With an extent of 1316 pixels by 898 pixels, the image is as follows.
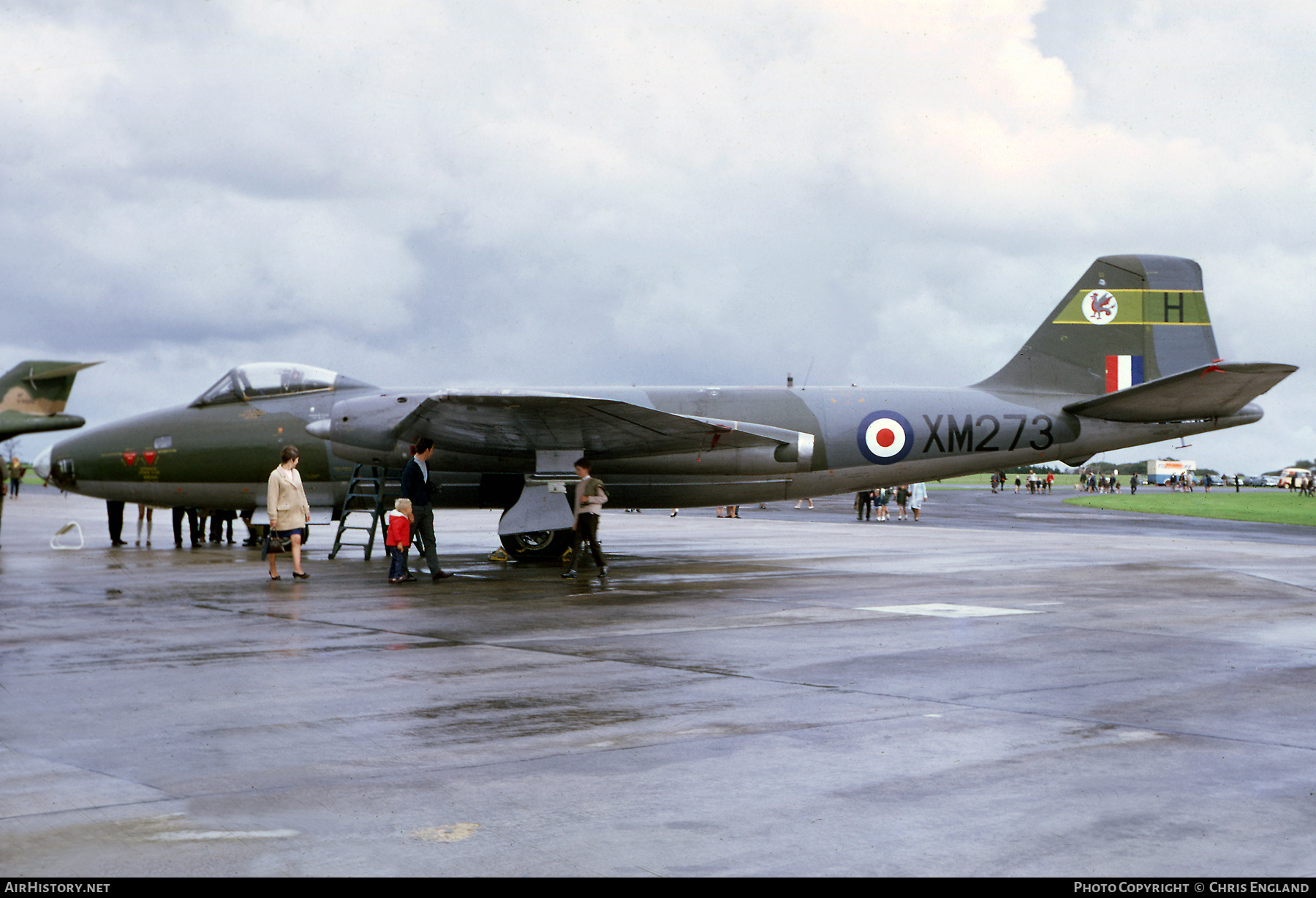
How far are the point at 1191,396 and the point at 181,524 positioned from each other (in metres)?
20.2

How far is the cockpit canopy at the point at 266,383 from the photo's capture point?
19.6 metres

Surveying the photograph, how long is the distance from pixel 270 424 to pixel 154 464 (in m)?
2.36

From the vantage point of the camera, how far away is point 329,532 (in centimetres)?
2847

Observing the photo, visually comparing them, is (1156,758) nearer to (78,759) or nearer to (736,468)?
(78,759)

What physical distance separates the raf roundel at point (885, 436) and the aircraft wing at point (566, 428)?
1.44 m

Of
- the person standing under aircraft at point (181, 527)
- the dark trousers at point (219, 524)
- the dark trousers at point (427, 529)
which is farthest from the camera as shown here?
the dark trousers at point (219, 524)

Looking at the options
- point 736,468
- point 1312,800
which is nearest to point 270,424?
point 736,468

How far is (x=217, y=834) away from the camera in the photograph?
3.97 m

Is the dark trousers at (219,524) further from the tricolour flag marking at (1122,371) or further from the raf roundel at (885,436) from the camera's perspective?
the tricolour flag marking at (1122,371)

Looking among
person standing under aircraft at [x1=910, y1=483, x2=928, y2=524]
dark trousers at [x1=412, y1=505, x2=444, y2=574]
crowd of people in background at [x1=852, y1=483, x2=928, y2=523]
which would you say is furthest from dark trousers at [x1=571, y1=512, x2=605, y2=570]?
person standing under aircraft at [x1=910, y1=483, x2=928, y2=524]

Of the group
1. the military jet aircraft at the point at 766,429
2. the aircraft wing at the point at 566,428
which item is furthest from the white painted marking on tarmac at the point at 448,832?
the military jet aircraft at the point at 766,429

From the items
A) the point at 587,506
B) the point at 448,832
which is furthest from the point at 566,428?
the point at 448,832

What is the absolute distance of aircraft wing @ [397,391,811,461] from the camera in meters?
15.2

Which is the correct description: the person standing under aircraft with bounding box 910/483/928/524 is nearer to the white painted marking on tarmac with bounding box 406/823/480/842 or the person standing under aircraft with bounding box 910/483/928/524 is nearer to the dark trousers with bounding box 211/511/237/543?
the dark trousers with bounding box 211/511/237/543
